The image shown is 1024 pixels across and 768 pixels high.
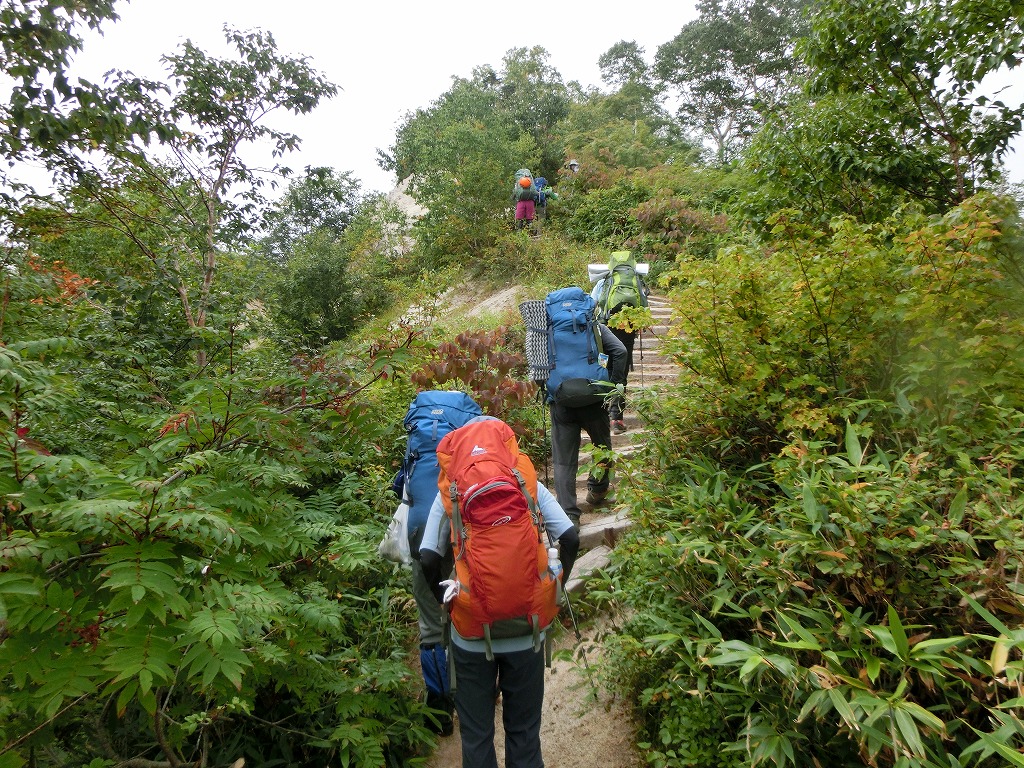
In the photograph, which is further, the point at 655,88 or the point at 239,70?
the point at 655,88

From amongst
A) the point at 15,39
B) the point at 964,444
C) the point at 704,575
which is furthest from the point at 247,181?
the point at 964,444

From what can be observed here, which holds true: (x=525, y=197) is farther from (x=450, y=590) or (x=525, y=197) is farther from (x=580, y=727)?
(x=450, y=590)

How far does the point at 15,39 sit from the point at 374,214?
64.2 ft

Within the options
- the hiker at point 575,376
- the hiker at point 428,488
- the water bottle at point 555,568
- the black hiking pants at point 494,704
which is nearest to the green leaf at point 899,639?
the water bottle at point 555,568

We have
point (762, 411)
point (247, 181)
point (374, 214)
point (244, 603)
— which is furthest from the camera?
point (374, 214)

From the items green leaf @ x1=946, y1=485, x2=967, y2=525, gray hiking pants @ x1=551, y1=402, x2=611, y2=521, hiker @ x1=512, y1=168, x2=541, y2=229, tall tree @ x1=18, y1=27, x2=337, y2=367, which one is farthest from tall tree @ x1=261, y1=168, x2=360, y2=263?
green leaf @ x1=946, y1=485, x2=967, y2=525

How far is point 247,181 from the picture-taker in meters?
5.49

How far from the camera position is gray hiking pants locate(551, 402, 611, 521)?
4570 mm

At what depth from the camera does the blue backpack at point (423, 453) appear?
2992mm

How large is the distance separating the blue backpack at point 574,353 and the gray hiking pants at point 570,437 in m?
0.12

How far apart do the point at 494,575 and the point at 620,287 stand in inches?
177

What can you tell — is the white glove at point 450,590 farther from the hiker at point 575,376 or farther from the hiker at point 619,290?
the hiker at point 619,290

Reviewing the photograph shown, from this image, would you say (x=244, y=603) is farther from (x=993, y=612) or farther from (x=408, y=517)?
(x=993, y=612)

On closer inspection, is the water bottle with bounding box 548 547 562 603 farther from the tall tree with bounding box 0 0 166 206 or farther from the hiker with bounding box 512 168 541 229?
the hiker with bounding box 512 168 541 229
